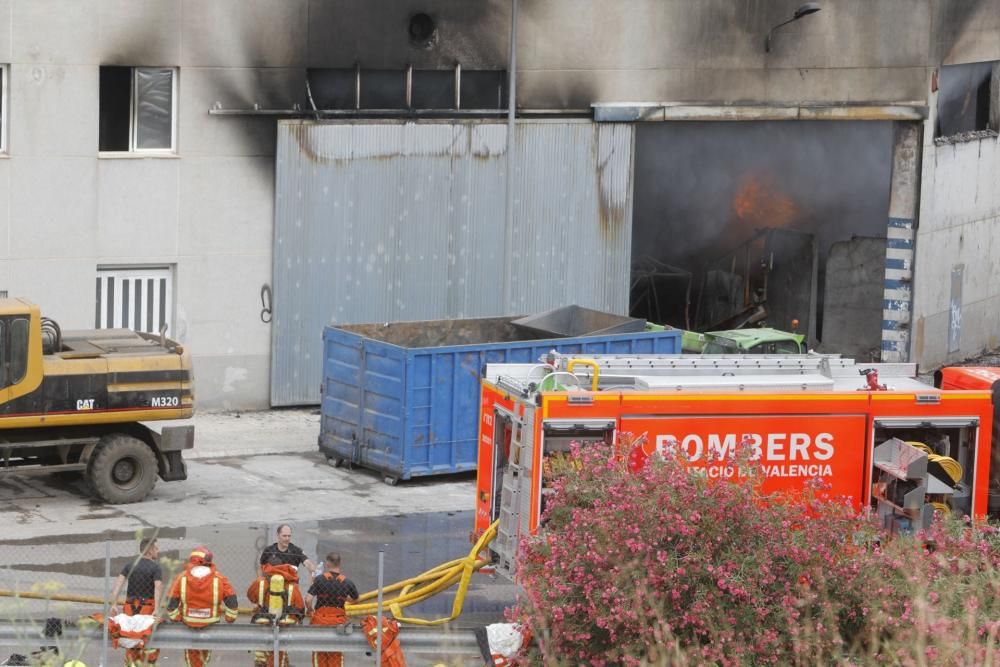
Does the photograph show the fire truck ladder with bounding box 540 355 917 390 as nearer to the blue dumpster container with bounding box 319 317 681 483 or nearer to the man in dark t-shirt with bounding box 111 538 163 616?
the man in dark t-shirt with bounding box 111 538 163 616

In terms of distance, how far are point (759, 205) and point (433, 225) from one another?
33.3 feet

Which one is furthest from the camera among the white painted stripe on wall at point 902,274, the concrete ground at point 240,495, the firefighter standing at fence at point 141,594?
the white painted stripe on wall at point 902,274

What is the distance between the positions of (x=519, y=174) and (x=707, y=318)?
7.33 m

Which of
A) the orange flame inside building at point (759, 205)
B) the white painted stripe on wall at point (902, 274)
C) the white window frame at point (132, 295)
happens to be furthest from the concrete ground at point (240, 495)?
the orange flame inside building at point (759, 205)

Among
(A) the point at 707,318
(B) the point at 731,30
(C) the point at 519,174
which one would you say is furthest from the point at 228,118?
(A) the point at 707,318

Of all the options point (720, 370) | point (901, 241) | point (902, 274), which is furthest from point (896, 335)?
point (720, 370)

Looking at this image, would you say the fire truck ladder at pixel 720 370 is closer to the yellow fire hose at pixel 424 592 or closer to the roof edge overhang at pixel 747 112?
the yellow fire hose at pixel 424 592

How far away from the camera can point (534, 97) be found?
2666 cm

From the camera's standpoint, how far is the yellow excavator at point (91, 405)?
61.1 feet

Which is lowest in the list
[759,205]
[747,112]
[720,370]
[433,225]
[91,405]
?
[91,405]

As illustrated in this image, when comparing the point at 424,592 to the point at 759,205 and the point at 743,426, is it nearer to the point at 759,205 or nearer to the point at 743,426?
the point at 743,426

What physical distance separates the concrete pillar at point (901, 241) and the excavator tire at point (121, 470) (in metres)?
14.7

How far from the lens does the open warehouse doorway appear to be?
31.6 metres

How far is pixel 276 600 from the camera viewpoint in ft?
45.3
